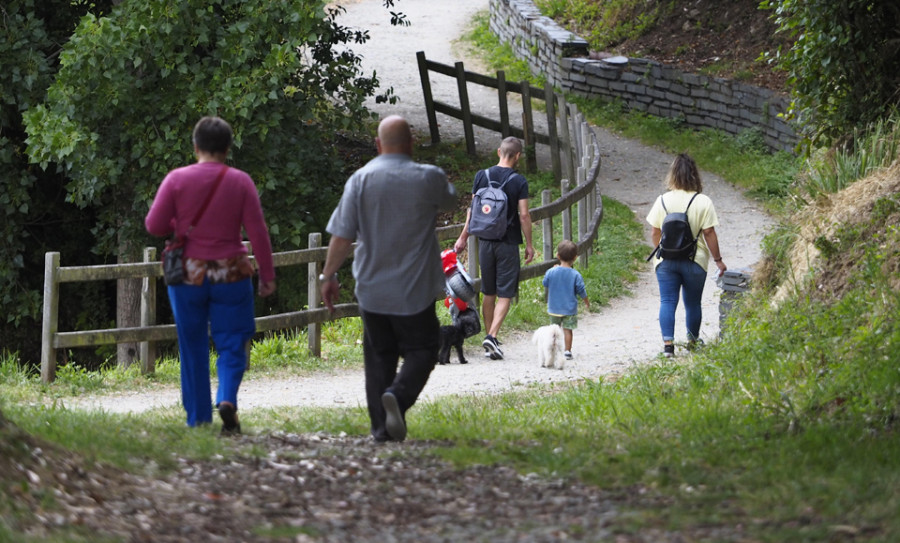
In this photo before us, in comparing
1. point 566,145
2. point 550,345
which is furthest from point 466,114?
point 550,345

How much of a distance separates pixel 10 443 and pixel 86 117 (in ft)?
30.2

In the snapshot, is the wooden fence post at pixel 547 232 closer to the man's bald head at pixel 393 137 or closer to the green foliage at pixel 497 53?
the man's bald head at pixel 393 137

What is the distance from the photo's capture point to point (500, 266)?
10.4 m

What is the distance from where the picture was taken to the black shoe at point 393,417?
627 centimetres

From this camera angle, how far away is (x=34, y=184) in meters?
15.8

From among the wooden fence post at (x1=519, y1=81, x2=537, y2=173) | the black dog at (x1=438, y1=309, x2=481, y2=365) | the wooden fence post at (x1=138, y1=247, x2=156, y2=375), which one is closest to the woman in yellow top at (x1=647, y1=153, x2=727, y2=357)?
the black dog at (x1=438, y1=309, x2=481, y2=365)

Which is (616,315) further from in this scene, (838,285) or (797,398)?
(797,398)

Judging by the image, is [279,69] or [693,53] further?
[693,53]

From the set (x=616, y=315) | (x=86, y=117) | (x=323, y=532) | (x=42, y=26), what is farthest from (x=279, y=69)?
(x=323, y=532)

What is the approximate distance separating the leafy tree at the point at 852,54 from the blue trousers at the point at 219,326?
19.8 feet

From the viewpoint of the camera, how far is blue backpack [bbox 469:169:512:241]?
32.9 feet

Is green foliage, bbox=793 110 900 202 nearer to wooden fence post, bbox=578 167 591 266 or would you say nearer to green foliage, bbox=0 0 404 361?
wooden fence post, bbox=578 167 591 266

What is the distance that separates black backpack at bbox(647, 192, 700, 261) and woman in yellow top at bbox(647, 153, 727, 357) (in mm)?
38

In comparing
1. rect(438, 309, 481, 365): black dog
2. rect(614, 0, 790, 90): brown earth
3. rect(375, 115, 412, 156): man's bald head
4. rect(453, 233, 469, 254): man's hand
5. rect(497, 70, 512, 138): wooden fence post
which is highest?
rect(614, 0, 790, 90): brown earth
